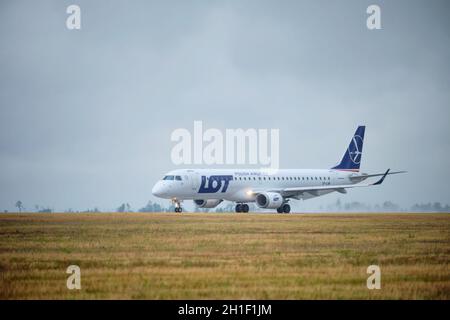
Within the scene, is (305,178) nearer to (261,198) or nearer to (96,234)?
(261,198)

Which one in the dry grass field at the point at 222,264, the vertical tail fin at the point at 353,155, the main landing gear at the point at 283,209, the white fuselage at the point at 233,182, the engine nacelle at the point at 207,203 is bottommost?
the dry grass field at the point at 222,264

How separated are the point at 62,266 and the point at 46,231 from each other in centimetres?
1506

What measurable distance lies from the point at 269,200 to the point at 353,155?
769 inches

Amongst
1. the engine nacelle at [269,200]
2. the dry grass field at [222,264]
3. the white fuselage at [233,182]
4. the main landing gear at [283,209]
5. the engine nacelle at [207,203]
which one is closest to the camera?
the dry grass field at [222,264]

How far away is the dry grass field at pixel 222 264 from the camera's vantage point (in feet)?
61.9

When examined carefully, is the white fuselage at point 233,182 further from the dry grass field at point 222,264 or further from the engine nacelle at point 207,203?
the dry grass field at point 222,264

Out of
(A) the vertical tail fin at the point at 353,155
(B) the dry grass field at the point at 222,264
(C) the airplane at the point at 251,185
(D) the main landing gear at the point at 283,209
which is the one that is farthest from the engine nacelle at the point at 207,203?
(B) the dry grass field at the point at 222,264

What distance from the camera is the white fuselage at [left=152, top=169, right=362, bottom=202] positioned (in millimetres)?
69438

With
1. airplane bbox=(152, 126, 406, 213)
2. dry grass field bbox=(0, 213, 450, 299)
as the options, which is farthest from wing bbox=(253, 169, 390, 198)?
dry grass field bbox=(0, 213, 450, 299)

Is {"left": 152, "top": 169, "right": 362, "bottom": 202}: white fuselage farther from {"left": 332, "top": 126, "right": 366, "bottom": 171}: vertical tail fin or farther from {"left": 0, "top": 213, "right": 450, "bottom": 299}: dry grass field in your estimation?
{"left": 0, "top": 213, "right": 450, "bottom": 299}: dry grass field

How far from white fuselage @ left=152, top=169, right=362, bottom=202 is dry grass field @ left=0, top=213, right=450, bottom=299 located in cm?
3236

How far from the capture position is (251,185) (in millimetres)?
75375

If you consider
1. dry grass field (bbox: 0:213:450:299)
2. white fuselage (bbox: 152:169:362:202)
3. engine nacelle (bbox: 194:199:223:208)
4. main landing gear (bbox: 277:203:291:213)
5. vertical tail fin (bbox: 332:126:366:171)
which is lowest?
dry grass field (bbox: 0:213:450:299)
